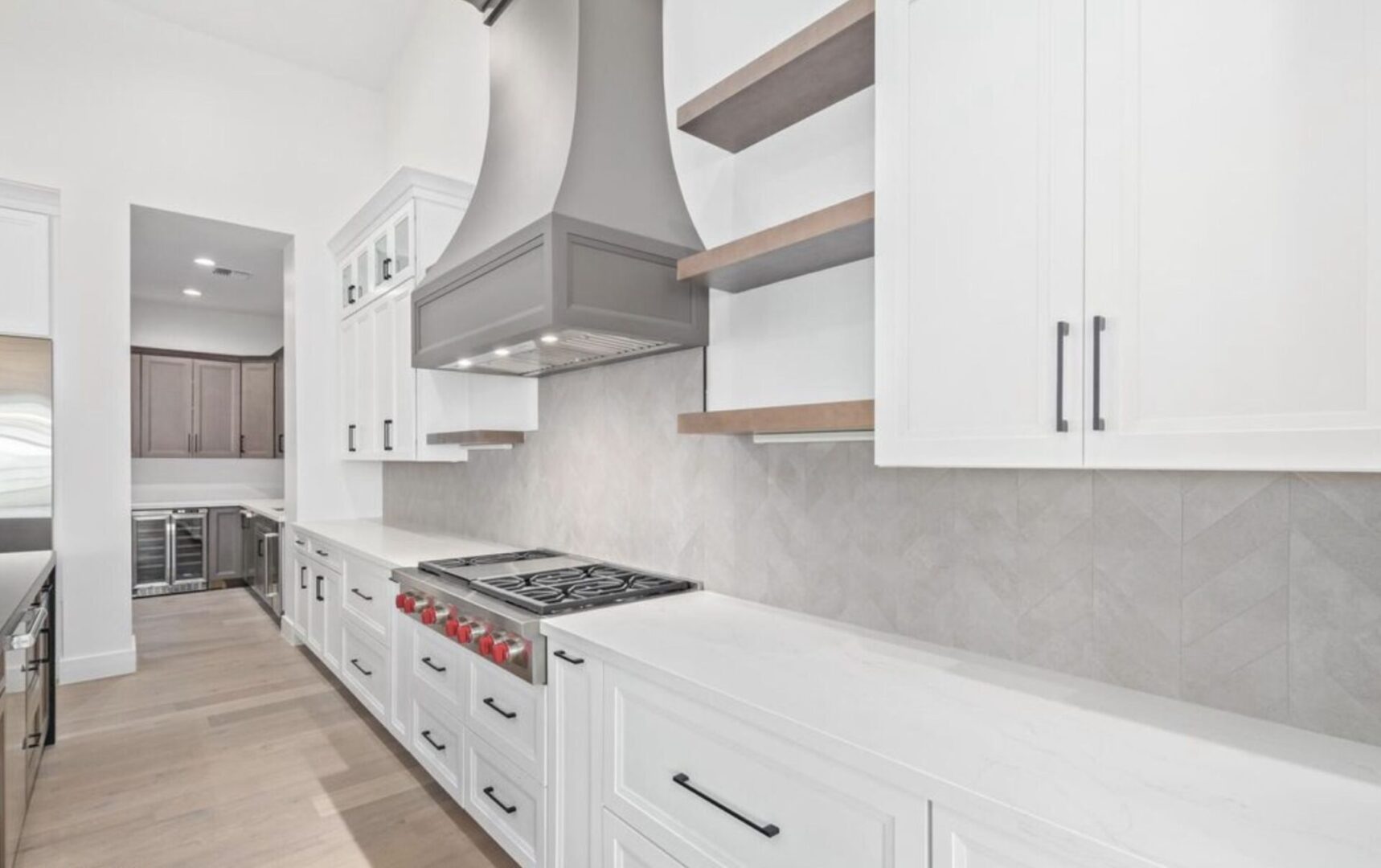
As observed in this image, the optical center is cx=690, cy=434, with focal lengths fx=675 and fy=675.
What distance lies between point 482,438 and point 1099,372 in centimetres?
253

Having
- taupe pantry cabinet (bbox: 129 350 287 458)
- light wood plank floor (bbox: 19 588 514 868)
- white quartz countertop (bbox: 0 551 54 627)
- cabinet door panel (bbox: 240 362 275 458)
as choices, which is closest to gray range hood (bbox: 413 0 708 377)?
white quartz countertop (bbox: 0 551 54 627)

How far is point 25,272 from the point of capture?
12.2 ft

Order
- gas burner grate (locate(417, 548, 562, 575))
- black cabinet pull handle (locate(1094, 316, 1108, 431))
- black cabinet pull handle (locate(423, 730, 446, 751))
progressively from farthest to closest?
1. gas burner grate (locate(417, 548, 562, 575))
2. black cabinet pull handle (locate(423, 730, 446, 751))
3. black cabinet pull handle (locate(1094, 316, 1108, 431))

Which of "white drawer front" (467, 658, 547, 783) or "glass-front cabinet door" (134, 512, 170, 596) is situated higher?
"white drawer front" (467, 658, 547, 783)

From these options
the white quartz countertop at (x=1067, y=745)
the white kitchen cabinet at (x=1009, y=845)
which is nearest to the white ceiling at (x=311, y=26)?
the white quartz countertop at (x=1067, y=745)

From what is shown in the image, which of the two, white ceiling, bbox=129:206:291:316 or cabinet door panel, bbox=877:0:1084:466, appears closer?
cabinet door panel, bbox=877:0:1084:466

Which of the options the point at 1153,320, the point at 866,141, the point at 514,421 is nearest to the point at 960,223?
the point at 1153,320

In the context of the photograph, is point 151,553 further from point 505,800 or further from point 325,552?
point 505,800

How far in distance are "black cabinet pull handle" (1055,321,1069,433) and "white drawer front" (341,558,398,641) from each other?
8.29 ft

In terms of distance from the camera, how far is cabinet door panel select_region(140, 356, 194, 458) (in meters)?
6.65

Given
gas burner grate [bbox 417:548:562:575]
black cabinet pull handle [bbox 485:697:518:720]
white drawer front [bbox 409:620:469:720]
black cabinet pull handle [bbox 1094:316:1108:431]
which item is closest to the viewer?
black cabinet pull handle [bbox 1094:316:1108:431]

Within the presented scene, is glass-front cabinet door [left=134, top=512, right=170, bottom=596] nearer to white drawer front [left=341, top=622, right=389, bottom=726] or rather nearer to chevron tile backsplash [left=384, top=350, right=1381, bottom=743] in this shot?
white drawer front [left=341, top=622, right=389, bottom=726]

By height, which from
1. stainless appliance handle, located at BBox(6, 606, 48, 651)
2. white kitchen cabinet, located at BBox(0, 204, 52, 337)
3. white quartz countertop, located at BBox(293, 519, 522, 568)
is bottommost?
stainless appliance handle, located at BBox(6, 606, 48, 651)

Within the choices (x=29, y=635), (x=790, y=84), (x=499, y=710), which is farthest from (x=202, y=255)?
(x=790, y=84)
